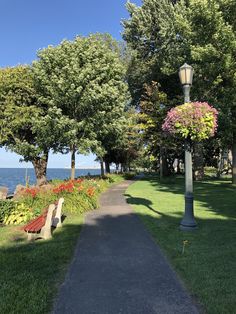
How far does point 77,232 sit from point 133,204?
586cm

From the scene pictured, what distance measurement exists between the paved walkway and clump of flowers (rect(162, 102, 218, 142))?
115 inches

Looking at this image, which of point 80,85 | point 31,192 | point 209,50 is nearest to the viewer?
point 31,192

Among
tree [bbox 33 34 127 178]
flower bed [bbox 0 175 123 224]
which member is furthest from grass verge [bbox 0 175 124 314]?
tree [bbox 33 34 127 178]

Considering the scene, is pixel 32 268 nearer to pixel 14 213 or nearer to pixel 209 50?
pixel 14 213

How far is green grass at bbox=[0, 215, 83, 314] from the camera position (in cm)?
467

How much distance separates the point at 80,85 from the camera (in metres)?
19.1

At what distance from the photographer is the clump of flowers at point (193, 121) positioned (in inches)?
360

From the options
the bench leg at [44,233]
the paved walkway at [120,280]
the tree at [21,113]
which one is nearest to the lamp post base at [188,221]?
the paved walkway at [120,280]

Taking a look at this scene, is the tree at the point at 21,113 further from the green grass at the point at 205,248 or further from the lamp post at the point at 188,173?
the lamp post at the point at 188,173

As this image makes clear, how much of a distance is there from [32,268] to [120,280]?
1758 mm

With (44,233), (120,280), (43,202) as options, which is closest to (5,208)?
(43,202)

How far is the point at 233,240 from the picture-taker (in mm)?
8039

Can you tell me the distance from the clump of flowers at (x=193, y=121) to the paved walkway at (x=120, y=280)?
293cm

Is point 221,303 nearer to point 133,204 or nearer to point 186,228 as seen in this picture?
point 186,228
